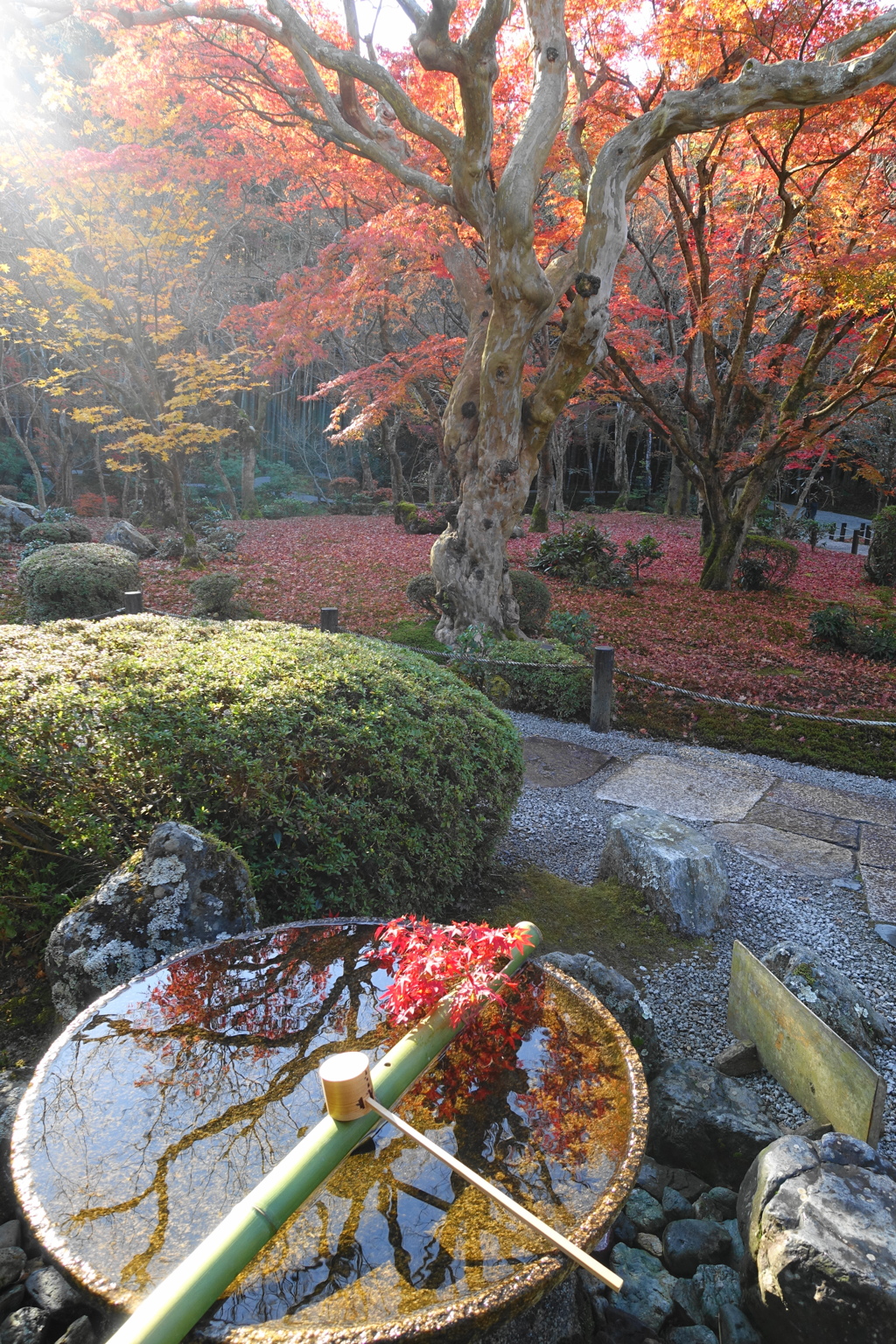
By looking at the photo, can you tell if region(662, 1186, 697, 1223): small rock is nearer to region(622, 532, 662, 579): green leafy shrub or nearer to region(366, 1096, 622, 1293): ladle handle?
region(366, 1096, 622, 1293): ladle handle

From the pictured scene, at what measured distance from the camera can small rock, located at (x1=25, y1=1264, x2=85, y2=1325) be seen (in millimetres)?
1787

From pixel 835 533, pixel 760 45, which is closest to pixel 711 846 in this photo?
pixel 760 45

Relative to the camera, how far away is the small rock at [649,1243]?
213cm

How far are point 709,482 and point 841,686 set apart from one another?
5.37 meters

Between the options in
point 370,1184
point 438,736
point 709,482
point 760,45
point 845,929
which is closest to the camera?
point 370,1184

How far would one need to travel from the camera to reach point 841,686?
8.48 m

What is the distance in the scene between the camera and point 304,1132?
67.7 inches

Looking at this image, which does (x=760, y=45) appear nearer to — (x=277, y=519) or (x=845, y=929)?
(x=845, y=929)

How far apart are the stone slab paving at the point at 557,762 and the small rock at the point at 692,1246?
3538mm

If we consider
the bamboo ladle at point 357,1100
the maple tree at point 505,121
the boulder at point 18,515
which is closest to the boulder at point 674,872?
the bamboo ladle at point 357,1100

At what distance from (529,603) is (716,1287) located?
27.5 ft

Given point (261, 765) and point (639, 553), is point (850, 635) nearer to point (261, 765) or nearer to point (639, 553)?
point (639, 553)

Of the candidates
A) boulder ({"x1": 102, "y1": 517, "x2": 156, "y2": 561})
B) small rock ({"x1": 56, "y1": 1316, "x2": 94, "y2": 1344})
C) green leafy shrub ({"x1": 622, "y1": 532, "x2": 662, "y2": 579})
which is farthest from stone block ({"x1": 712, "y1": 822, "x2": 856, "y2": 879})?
boulder ({"x1": 102, "y1": 517, "x2": 156, "y2": 561})

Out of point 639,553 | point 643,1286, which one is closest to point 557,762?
point 643,1286
